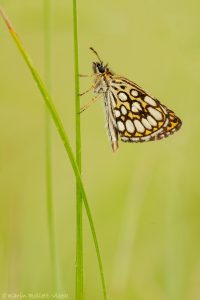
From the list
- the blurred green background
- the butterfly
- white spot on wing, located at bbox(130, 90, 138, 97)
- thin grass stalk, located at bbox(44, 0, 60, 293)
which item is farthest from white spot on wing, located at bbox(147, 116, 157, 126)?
thin grass stalk, located at bbox(44, 0, 60, 293)

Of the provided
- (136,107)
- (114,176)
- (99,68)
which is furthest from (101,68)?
(114,176)

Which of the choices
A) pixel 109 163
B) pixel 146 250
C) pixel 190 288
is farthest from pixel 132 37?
pixel 190 288

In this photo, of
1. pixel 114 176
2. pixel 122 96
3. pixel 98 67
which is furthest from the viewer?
pixel 114 176

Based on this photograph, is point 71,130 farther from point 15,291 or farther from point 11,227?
point 15,291

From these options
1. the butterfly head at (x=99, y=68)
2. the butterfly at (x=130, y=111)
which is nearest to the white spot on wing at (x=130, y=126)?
the butterfly at (x=130, y=111)

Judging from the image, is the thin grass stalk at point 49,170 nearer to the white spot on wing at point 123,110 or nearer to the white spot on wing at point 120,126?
→ the white spot on wing at point 120,126

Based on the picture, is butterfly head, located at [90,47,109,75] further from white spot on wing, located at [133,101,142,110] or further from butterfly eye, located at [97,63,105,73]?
white spot on wing, located at [133,101,142,110]

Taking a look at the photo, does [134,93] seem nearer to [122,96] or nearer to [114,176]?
[122,96]
